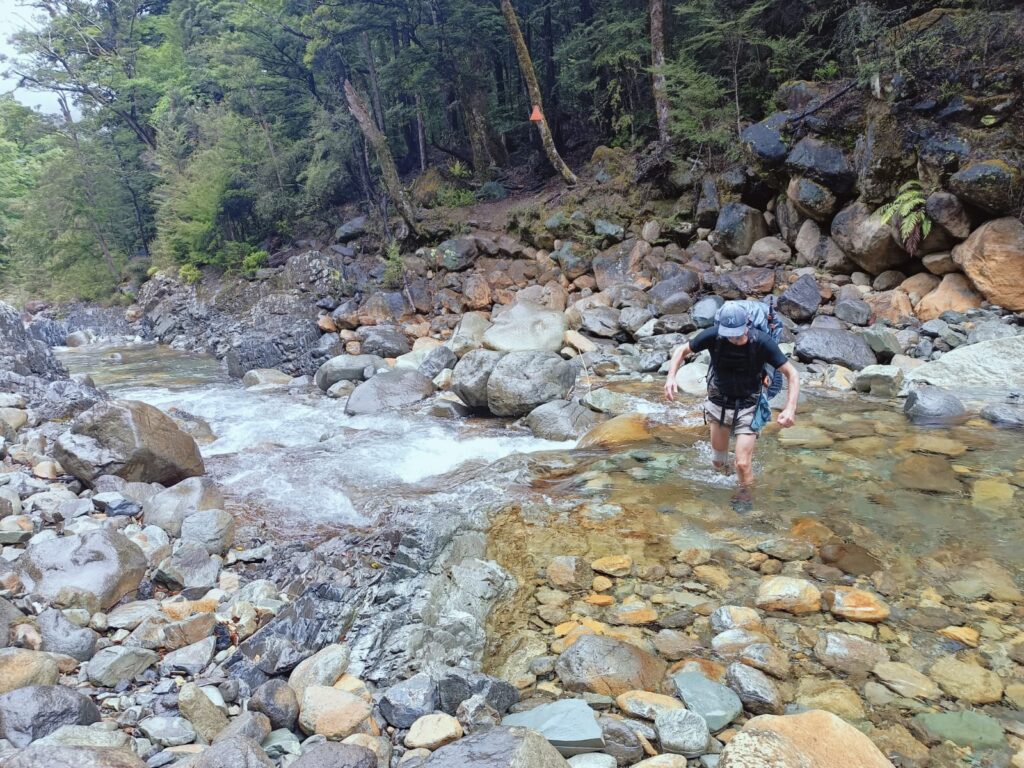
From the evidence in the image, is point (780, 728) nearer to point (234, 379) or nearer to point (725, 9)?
point (234, 379)

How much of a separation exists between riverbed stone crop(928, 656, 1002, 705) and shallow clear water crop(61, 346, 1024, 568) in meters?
1.27

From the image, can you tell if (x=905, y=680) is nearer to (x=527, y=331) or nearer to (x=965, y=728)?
(x=965, y=728)

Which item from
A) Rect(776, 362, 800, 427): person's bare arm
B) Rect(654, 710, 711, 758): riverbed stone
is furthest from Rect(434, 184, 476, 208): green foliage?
Rect(654, 710, 711, 758): riverbed stone

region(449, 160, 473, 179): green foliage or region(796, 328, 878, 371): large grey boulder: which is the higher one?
region(449, 160, 473, 179): green foliage

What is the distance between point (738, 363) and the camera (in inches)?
201

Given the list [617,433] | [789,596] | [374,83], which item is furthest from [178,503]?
[374,83]

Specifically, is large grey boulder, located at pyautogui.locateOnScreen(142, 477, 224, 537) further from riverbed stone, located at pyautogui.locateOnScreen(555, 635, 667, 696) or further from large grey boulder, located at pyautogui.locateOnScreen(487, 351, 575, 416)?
large grey boulder, located at pyautogui.locateOnScreen(487, 351, 575, 416)

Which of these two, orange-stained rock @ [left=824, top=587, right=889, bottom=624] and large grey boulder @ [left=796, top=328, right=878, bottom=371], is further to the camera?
large grey boulder @ [left=796, top=328, right=878, bottom=371]

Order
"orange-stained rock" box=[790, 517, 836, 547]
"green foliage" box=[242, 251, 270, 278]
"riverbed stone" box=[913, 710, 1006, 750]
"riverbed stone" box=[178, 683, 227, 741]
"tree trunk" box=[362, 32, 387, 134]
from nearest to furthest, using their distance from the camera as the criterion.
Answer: "riverbed stone" box=[913, 710, 1006, 750] < "riverbed stone" box=[178, 683, 227, 741] < "orange-stained rock" box=[790, 517, 836, 547] < "tree trunk" box=[362, 32, 387, 134] < "green foliage" box=[242, 251, 270, 278]

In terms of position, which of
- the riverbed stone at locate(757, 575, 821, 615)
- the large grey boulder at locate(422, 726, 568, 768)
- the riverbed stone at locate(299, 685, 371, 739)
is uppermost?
the large grey boulder at locate(422, 726, 568, 768)

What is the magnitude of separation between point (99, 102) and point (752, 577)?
109 feet

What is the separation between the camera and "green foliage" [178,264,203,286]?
22422 millimetres

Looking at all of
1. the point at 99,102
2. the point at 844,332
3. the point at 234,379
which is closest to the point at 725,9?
the point at 844,332

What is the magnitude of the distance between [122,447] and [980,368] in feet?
34.5
